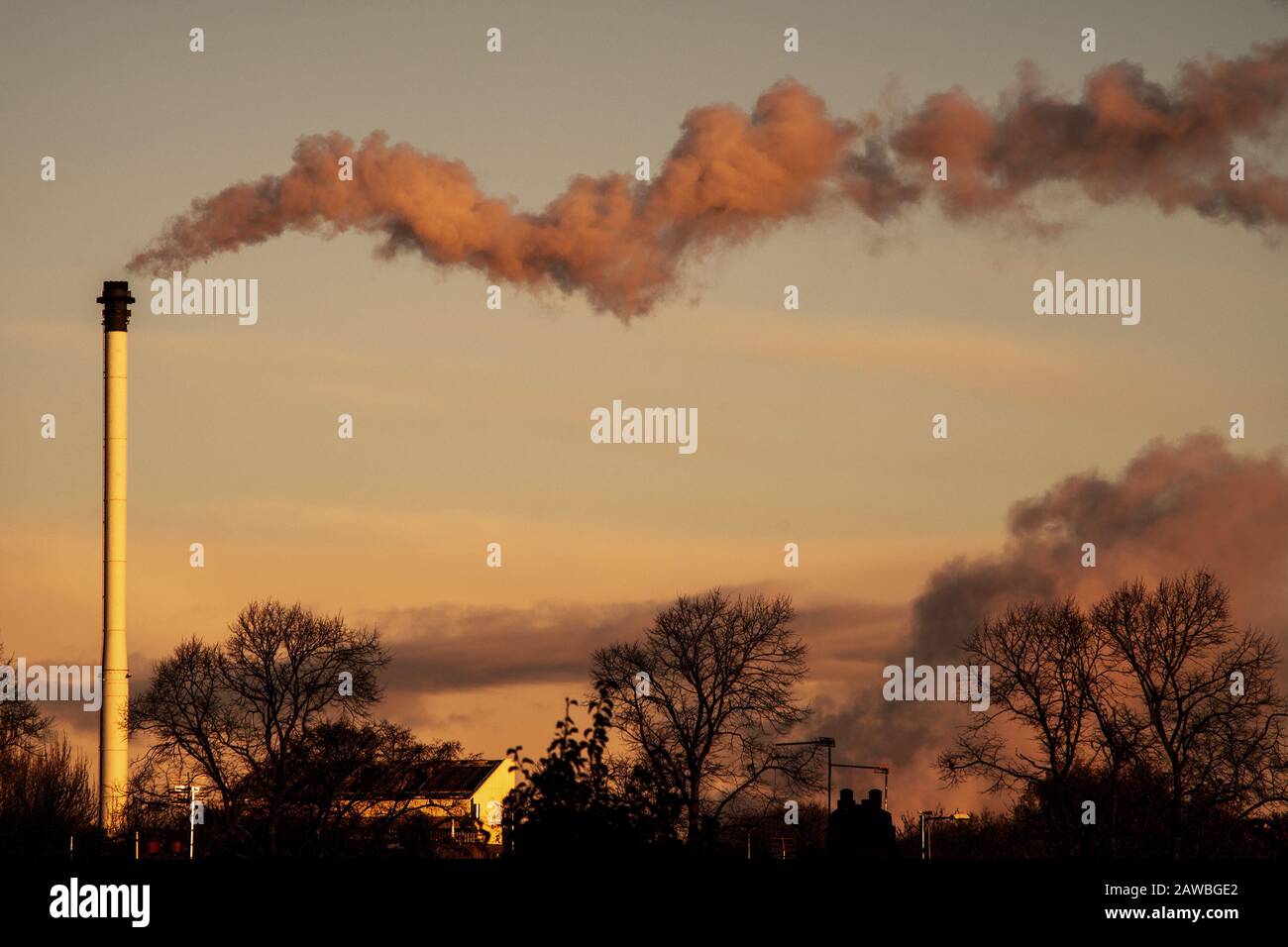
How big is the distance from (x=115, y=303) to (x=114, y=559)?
31.7 ft

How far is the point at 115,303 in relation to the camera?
70.2 metres

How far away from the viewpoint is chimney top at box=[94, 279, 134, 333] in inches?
2766

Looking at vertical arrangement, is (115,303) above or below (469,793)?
above

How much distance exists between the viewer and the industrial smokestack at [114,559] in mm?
68875

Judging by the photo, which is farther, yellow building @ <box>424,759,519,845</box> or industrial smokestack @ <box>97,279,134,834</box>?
industrial smokestack @ <box>97,279,134,834</box>

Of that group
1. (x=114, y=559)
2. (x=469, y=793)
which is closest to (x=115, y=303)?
(x=114, y=559)

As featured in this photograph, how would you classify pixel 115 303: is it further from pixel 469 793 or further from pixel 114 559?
pixel 469 793

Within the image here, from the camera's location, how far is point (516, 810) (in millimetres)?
19406

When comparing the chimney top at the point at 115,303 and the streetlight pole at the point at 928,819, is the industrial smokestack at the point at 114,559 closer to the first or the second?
the chimney top at the point at 115,303

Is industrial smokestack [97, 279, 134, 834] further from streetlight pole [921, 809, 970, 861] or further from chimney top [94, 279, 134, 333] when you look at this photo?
streetlight pole [921, 809, 970, 861]

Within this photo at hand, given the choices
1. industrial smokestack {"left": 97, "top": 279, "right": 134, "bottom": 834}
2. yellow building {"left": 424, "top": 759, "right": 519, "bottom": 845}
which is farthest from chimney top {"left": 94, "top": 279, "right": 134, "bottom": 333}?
yellow building {"left": 424, "top": 759, "right": 519, "bottom": 845}
